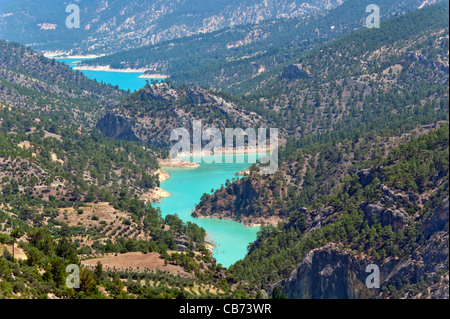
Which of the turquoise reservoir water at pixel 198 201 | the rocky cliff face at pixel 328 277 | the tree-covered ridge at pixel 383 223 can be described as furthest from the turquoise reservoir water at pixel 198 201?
the rocky cliff face at pixel 328 277

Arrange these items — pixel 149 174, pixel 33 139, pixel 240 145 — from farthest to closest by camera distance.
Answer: pixel 240 145 < pixel 149 174 < pixel 33 139

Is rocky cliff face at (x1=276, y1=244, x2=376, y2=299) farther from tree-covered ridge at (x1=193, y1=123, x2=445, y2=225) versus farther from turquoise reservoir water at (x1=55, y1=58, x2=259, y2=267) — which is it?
tree-covered ridge at (x1=193, y1=123, x2=445, y2=225)

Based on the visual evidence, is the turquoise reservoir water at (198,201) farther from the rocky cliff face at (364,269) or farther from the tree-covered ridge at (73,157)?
the rocky cliff face at (364,269)

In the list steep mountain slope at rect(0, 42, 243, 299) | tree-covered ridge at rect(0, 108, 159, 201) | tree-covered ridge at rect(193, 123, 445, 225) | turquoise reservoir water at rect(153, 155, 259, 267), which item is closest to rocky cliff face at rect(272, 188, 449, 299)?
steep mountain slope at rect(0, 42, 243, 299)

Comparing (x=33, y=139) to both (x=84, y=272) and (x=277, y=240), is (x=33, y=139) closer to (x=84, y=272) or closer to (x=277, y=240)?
(x=277, y=240)

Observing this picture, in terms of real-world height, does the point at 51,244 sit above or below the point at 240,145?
below
